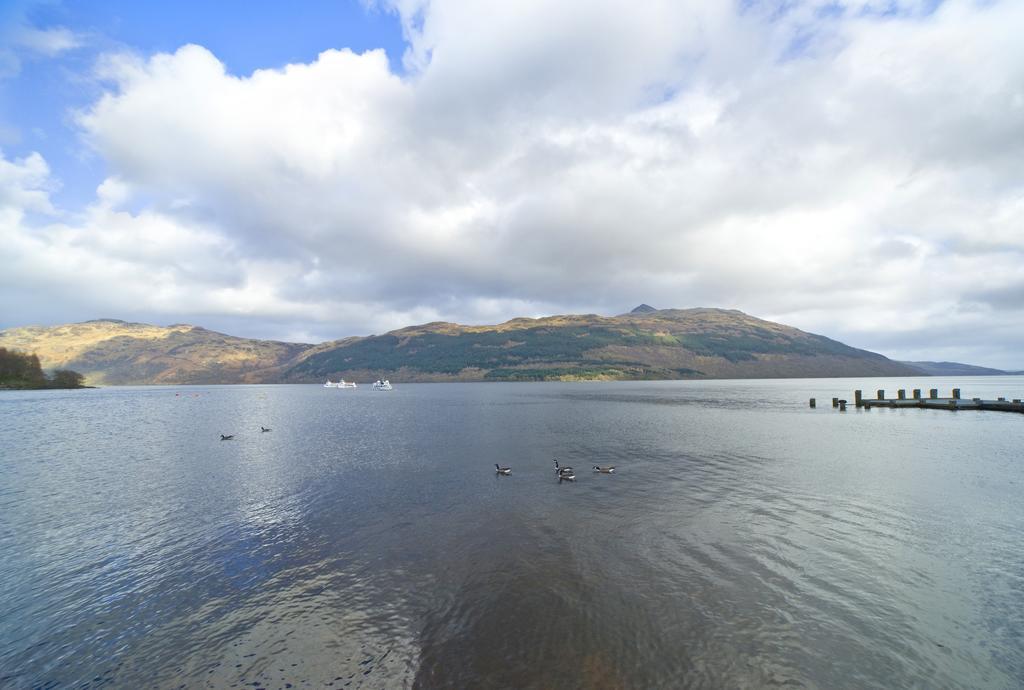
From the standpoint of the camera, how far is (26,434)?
6831 centimetres

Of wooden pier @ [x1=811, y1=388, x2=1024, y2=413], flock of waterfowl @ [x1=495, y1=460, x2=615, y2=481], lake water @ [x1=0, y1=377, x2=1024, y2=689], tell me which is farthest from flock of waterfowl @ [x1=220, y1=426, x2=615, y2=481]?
wooden pier @ [x1=811, y1=388, x2=1024, y2=413]

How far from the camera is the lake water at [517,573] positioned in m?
14.7

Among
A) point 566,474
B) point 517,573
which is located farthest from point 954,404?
point 517,573

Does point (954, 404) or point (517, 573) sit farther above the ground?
point (954, 404)

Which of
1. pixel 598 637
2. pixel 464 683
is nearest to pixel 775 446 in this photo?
pixel 598 637

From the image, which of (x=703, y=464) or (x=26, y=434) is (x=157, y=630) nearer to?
(x=703, y=464)

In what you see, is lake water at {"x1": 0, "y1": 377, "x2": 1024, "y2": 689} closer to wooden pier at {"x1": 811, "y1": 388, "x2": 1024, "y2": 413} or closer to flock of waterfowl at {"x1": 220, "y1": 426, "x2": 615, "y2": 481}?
flock of waterfowl at {"x1": 220, "y1": 426, "x2": 615, "y2": 481}

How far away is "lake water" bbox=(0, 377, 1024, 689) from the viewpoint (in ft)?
48.3

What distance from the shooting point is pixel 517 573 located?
2136cm

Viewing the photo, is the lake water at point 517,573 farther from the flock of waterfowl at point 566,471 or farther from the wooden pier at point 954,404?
the wooden pier at point 954,404

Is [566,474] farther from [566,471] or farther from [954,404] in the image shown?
[954,404]

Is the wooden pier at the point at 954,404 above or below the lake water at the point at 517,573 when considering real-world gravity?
above

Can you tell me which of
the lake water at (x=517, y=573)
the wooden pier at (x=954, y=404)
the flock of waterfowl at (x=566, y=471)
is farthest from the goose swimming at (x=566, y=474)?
the wooden pier at (x=954, y=404)

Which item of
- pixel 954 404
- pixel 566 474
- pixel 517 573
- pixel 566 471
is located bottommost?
pixel 517 573
